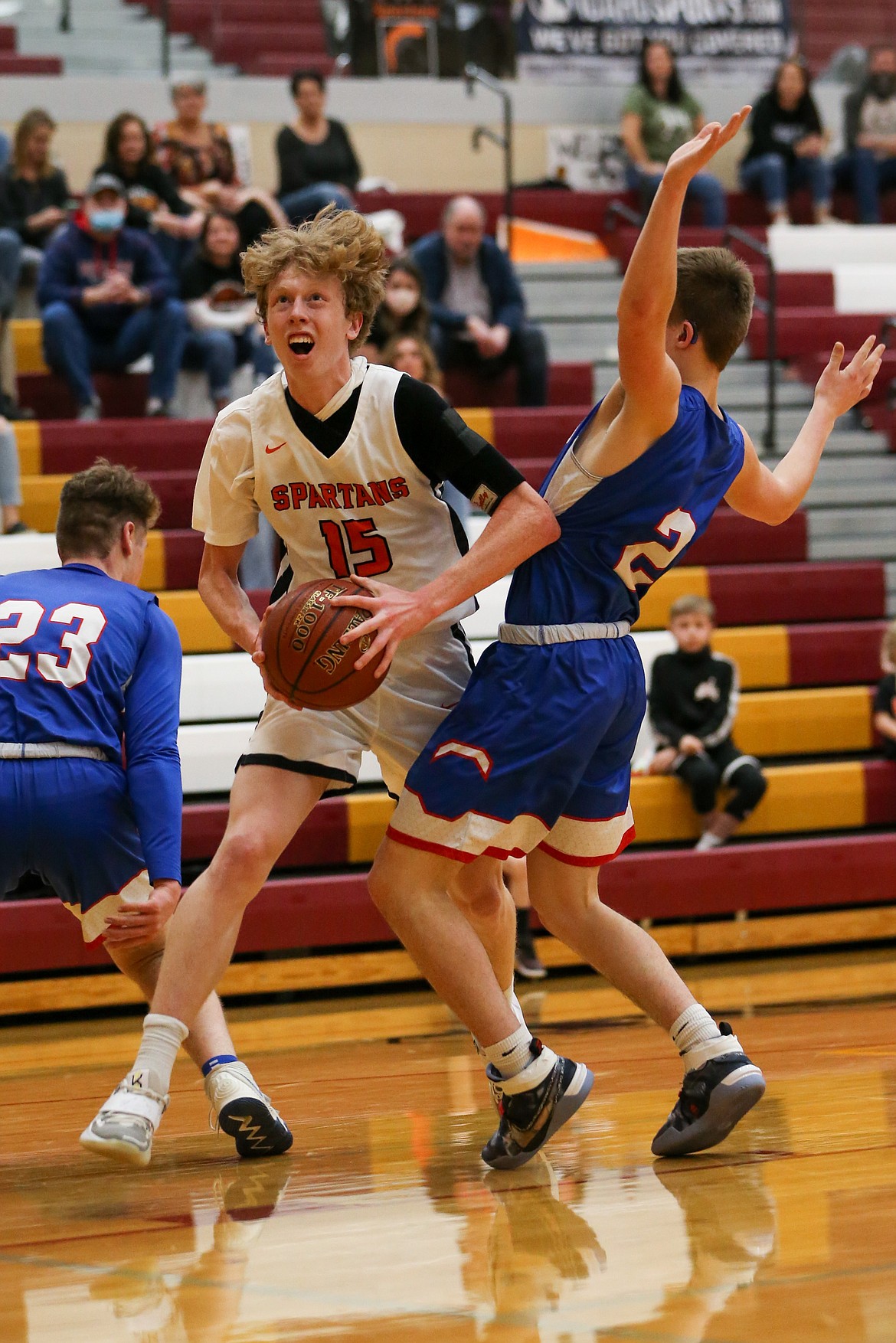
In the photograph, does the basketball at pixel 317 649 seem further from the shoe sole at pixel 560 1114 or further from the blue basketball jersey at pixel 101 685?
the shoe sole at pixel 560 1114

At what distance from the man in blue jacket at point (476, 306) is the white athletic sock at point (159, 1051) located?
558 cm

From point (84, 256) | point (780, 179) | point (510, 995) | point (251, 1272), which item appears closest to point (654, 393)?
point (510, 995)

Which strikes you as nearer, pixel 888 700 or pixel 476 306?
pixel 888 700

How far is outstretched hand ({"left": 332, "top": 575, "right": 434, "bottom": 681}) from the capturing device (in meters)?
3.18

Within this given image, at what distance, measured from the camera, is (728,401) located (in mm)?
9375

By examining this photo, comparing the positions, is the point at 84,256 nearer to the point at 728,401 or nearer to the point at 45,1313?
the point at 728,401

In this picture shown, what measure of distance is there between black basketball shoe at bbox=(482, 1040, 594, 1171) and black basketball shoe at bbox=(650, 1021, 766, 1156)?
21cm

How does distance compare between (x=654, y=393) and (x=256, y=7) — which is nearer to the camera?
(x=654, y=393)

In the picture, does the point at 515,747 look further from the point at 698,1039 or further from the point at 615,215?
the point at 615,215

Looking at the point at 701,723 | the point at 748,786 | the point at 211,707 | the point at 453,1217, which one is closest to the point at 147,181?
the point at 211,707

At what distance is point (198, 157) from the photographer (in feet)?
29.9

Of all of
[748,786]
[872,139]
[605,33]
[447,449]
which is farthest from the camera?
[605,33]

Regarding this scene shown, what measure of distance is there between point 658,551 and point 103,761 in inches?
45.8

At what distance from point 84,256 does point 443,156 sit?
12.4ft
